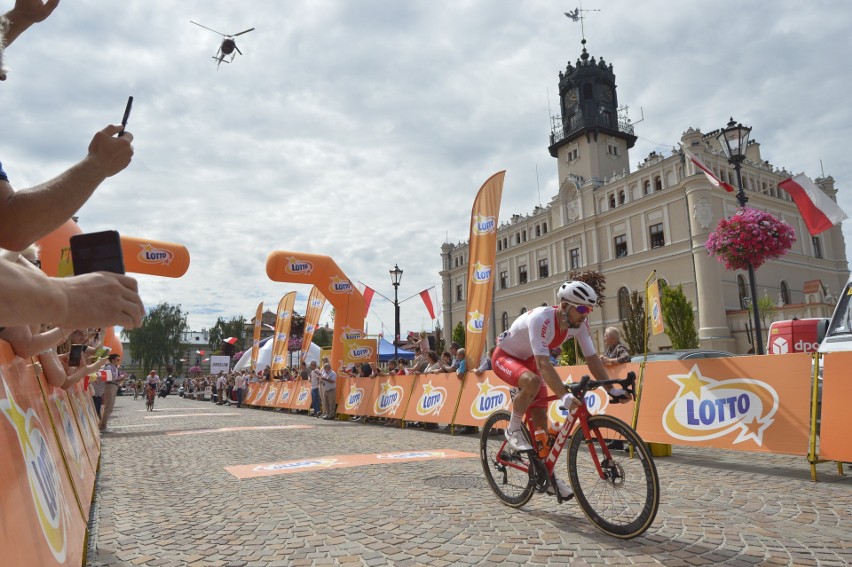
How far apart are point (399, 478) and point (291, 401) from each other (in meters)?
16.5

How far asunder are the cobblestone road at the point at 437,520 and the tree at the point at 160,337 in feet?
263

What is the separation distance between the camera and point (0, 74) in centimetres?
194

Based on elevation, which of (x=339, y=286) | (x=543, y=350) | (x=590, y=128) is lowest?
(x=543, y=350)

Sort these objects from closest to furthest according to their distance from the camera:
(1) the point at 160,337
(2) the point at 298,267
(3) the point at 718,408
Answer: (3) the point at 718,408, (2) the point at 298,267, (1) the point at 160,337

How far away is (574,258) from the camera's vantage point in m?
→ 51.7

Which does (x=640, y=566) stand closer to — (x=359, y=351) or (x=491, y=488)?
(x=491, y=488)

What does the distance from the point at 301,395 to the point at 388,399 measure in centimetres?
778

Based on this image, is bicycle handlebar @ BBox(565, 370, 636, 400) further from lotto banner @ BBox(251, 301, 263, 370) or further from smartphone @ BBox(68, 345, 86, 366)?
lotto banner @ BBox(251, 301, 263, 370)

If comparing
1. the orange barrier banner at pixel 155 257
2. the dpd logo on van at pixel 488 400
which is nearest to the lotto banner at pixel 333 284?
the orange barrier banner at pixel 155 257

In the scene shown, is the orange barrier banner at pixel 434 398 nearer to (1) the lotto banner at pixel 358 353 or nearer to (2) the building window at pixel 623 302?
(1) the lotto banner at pixel 358 353

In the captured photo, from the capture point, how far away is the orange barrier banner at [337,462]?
273 inches

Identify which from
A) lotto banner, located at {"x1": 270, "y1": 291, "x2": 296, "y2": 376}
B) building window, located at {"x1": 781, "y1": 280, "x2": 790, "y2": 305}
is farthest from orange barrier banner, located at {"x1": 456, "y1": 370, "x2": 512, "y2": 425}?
building window, located at {"x1": 781, "y1": 280, "x2": 790, "y2": 305}

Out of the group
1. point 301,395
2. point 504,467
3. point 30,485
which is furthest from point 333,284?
point 30,485

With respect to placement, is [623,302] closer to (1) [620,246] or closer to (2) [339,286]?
(1) [620,246]
